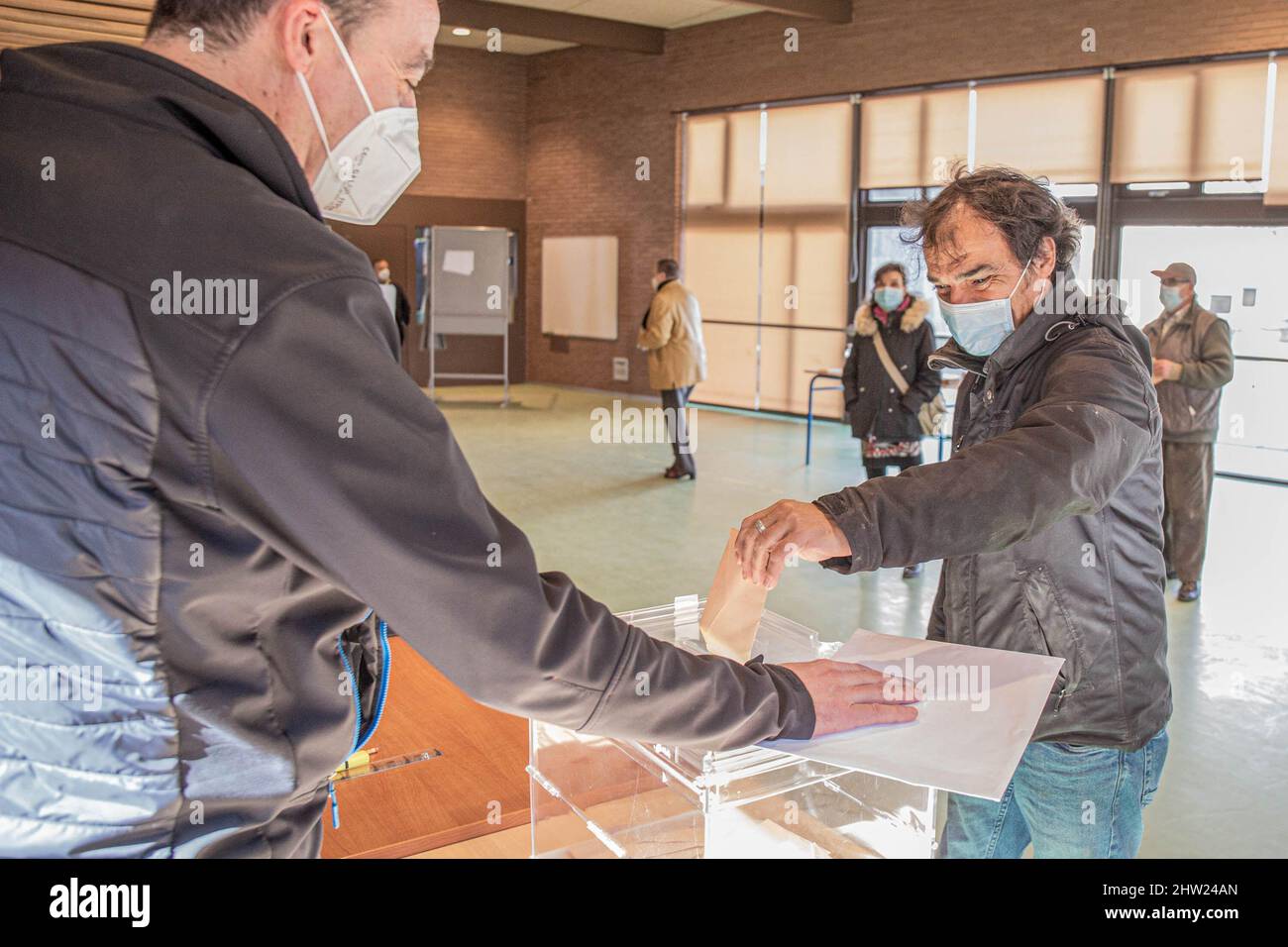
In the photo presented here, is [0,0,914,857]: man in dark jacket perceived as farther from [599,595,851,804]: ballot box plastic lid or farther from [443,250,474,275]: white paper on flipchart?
[443,250,474,275]: white paper on flipchart

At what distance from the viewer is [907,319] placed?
6.94 metres

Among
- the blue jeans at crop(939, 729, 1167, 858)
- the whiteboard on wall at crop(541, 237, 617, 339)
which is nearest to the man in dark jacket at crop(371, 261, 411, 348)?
the whiteboard on wall at crop(541, 237, 617, 339)

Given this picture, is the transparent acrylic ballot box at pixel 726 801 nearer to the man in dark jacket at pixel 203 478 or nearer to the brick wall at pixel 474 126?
the man in dark jacket at pixel 203 478

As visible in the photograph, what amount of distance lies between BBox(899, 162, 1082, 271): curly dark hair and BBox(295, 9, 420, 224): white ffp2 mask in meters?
Result: 1.04

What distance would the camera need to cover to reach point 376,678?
114 centimetres

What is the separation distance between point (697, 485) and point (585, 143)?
8093mm

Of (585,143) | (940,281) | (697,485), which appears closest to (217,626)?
(940,281)

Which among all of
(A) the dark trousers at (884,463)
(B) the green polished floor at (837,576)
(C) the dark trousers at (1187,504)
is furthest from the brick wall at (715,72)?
(A) the dark trousers at (884,463)

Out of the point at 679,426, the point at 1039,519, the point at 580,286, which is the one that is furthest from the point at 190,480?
the point at 580,286

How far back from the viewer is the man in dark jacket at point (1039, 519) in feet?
5.14

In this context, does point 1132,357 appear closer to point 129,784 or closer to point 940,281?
point 940,281

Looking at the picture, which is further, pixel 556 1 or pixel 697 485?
pixel 556 1

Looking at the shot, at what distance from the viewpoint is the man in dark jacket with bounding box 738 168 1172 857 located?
1567 millimetres

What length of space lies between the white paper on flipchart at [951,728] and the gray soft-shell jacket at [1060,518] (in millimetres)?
144
